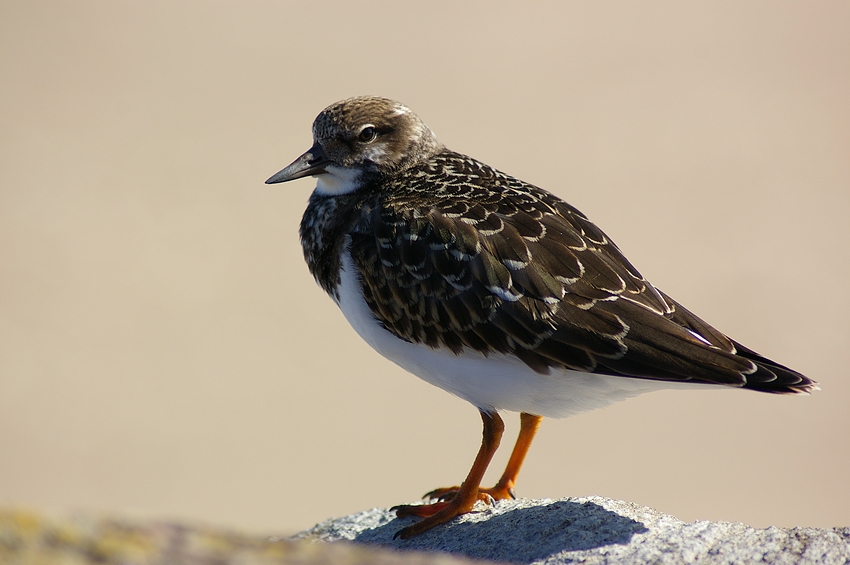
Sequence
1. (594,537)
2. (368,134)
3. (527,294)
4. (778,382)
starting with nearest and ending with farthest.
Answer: (778,382) < (594,537) < (527,294) < (368,134)

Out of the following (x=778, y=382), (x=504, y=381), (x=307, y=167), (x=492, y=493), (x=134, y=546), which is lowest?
(x=134, y=546)

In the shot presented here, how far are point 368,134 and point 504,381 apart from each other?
2.21 m

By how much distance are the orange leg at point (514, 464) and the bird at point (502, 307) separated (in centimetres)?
22

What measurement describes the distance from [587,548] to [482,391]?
1.11 metres

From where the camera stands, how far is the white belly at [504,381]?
5.21 meters

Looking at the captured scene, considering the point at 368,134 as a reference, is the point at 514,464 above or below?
below

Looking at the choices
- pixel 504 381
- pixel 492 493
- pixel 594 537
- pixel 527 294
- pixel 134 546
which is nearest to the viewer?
pixel 134 546

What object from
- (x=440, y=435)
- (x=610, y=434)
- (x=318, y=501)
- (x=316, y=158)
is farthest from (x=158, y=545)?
(x=610, y=434)

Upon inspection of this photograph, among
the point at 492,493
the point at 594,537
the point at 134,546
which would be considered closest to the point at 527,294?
the point at 594,537

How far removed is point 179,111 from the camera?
19.1 m

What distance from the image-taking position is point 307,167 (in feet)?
21.5

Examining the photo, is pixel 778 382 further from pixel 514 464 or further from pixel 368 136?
pixel 368 136

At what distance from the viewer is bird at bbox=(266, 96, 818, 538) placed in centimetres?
500

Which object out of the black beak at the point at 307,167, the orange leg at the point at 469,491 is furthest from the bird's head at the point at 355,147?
the orange leg at the point at 469,491
